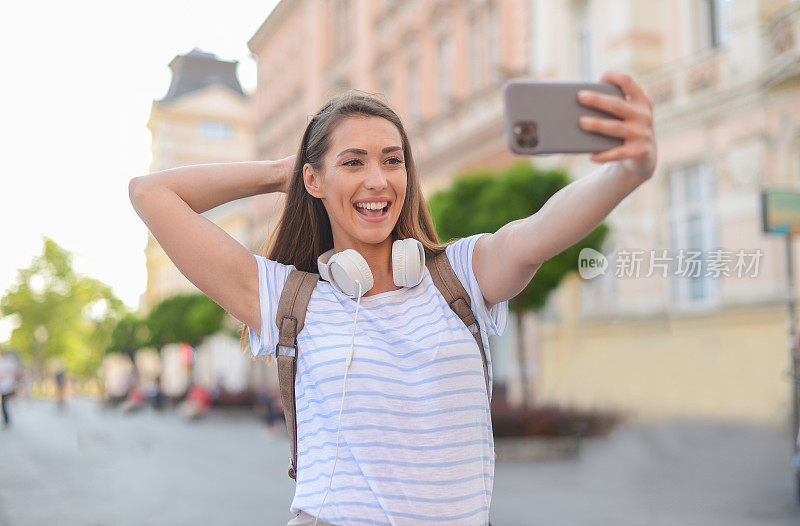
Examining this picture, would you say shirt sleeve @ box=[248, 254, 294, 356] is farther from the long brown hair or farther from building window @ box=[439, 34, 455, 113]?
building window @ box=[439, 34, 455, 113]

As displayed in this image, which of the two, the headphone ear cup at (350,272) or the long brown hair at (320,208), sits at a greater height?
the long brown hair at (320,208)

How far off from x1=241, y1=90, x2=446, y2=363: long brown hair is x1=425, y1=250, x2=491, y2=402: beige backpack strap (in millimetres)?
76

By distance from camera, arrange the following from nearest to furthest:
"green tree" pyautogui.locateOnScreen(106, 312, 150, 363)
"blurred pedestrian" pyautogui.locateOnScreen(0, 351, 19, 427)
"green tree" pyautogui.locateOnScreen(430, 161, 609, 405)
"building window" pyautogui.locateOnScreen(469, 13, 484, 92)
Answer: "green tree" pyautogui.locateOnScreen(430, 161, 609, 405) → "blurred pedestrian" pyautogui.locateOnScreen(0, 351, 19, 427) → "building window" pyautogui.locateOnScreen(469, 13, 484, 92) → "green tree" pyautogui.locateOnScreen(106, 312, 150, 363)

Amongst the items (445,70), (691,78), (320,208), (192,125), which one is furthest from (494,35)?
(192,125)

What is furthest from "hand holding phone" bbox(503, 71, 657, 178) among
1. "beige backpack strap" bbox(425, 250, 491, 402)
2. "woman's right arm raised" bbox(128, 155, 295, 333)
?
"woman's right arm raised" bbox(128, 155, 295, 333)

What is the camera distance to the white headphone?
2.17m

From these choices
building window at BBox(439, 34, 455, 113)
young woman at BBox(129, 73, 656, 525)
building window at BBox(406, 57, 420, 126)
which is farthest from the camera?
building window at BBox(406, 57, 420, 126)

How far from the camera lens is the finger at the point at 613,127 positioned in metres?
1.60

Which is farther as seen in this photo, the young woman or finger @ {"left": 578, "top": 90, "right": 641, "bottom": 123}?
the young woman

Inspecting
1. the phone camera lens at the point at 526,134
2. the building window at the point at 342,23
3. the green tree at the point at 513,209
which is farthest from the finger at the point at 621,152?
the building window at the point at 342,23

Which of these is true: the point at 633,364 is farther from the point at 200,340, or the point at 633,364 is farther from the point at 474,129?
the point at 200,340

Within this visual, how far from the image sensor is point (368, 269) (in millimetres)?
2191

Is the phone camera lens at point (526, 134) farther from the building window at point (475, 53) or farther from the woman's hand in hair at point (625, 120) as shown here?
the building window at point (475, 53)

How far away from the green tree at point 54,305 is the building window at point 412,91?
1526 inches
